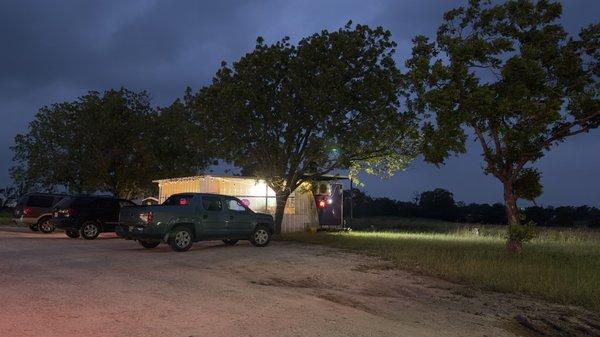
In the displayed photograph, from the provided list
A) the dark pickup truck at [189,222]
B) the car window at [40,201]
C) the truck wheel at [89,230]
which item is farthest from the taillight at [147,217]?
the car window at [40,201]

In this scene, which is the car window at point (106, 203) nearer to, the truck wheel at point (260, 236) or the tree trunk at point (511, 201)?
the truck wheel at point (260, 236)

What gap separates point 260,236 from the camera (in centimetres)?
1897

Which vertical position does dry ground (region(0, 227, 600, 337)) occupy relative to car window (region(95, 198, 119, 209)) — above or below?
below

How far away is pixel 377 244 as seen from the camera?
20234mm

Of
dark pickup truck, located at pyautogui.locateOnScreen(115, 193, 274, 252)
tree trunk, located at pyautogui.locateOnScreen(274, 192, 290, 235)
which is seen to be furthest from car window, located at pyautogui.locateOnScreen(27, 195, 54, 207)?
dark pickup truck, located at pyautogui.locateOnScreen(115, 193, 274, 252)

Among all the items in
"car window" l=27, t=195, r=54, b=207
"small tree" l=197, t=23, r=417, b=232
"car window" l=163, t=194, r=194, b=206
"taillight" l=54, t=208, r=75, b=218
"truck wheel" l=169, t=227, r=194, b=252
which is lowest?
"truck wheel" l=169, t=227, r=194, b=252

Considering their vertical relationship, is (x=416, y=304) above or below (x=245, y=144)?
below

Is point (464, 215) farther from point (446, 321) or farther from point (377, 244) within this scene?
point (446, 321)

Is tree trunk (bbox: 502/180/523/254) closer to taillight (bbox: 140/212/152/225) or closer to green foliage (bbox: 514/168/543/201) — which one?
green foliage (bbox: 514/168/543/201)

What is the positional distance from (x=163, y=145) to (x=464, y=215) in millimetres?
50044

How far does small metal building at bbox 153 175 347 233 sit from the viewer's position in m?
28.2

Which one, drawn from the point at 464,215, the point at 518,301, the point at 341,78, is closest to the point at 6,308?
the point at 518,301

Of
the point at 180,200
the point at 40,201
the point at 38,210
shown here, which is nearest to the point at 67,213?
the point at 38,210

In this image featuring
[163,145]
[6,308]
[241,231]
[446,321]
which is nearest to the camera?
[6,308]
